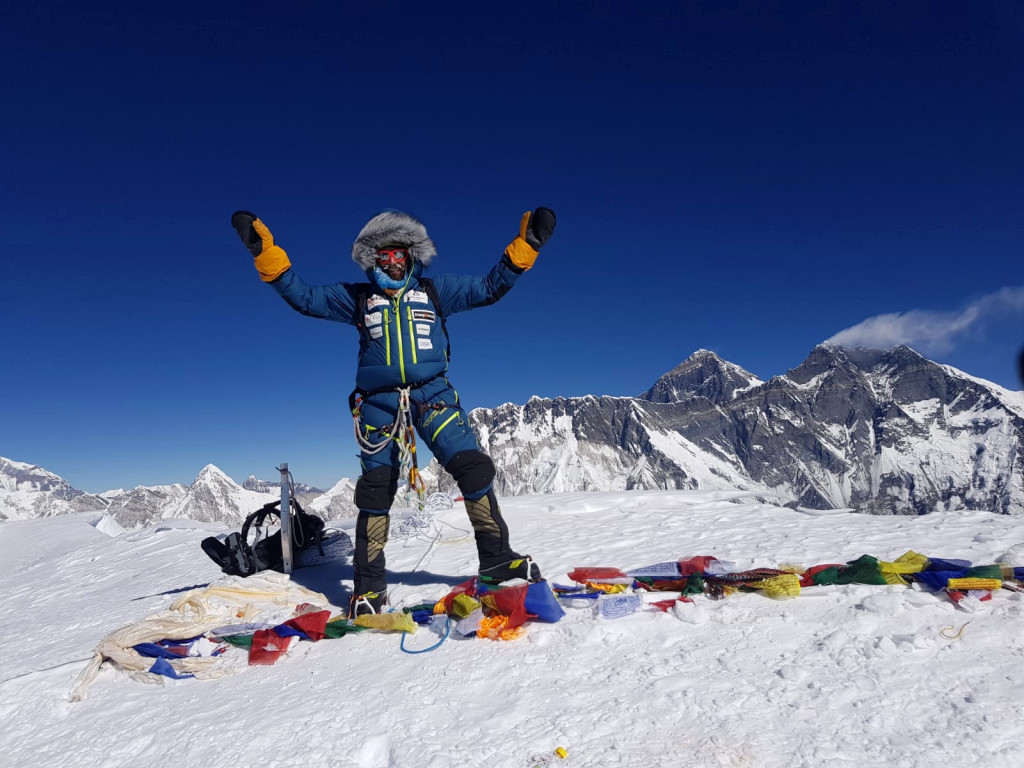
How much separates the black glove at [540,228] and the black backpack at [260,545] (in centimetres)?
408

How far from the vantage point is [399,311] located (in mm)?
4727

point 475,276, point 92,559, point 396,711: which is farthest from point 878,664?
point 92,559

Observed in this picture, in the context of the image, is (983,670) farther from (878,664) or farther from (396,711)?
(396,711)

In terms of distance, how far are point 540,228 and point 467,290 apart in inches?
33.8

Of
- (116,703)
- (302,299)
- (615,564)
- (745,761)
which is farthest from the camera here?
(615,564)

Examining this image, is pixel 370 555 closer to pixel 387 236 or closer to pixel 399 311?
pixel 399 311

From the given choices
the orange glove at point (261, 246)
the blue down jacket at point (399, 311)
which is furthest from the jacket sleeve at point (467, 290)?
the orange glove at point (261, 246)

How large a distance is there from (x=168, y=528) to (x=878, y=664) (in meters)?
13.8

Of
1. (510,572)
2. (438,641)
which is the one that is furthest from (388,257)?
(438,641)

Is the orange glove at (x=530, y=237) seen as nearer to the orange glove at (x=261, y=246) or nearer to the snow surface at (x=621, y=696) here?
the orange glove at (x=261, y=246)

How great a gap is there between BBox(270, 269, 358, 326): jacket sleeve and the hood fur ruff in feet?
0.96

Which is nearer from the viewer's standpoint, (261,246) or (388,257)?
(261,246)

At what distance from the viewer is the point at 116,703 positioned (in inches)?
134

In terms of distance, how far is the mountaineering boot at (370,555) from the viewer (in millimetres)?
4582
